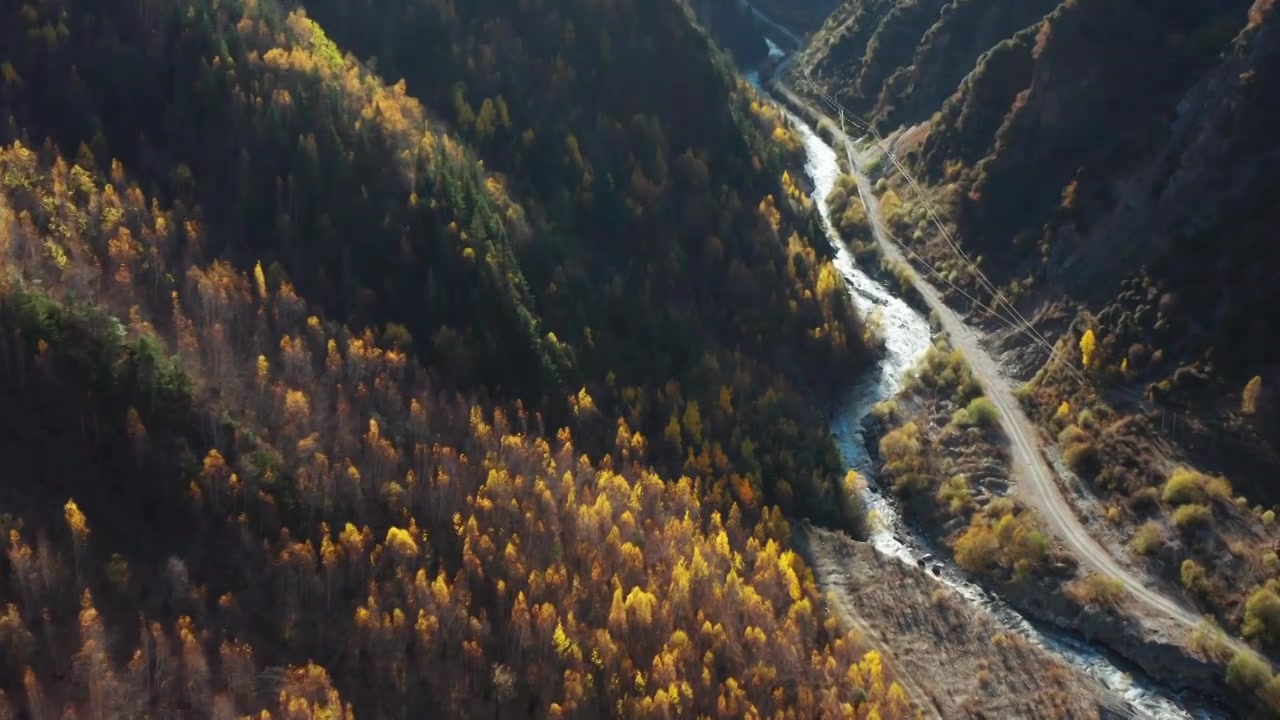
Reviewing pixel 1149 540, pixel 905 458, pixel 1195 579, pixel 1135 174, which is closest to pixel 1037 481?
pixel 1149 540

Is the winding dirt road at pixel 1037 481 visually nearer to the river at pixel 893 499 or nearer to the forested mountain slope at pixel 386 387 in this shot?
the river at pixel 893 499

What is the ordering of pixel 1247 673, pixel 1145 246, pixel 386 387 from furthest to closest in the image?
pixel 1145 246 < pixel 386 387 < pixel 1247 673

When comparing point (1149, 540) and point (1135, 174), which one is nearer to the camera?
point (1149, 540)

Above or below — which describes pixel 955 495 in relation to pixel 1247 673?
above

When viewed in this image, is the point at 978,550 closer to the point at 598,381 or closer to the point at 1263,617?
the point at 1263,617

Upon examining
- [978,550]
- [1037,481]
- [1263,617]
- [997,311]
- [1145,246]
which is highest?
[1145,246]

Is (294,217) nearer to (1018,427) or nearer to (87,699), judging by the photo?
(87,699)

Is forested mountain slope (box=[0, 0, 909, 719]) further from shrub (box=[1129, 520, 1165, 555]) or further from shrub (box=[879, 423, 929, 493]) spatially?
shrub (box=[1129, 520, 1165, 555])
